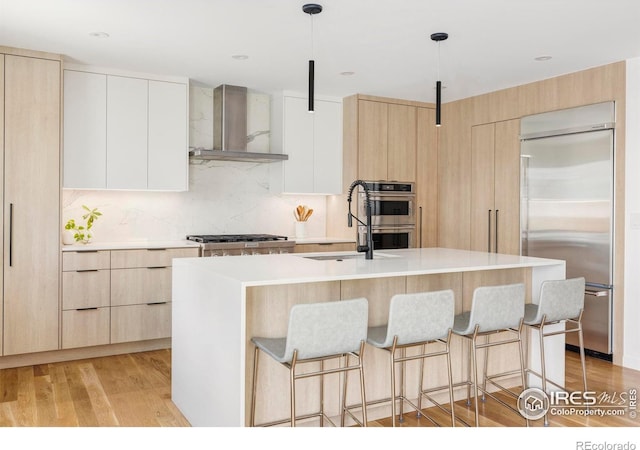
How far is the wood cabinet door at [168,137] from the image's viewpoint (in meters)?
4.96

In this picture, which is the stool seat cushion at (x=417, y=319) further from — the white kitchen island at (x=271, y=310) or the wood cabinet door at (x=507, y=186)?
the wood cabinet door at (x=507, y=186)

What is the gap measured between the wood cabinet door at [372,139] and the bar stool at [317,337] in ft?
11.2

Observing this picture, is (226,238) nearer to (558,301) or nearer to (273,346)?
(273,346)

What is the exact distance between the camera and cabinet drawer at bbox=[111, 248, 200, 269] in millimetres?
4574

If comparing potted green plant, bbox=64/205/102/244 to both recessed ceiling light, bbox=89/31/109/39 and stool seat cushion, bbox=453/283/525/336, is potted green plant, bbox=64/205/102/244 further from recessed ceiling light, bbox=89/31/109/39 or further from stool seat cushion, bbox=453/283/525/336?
stool seat cushion, bbox=453/283/525/336

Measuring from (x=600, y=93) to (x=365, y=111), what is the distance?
2268 millimetres

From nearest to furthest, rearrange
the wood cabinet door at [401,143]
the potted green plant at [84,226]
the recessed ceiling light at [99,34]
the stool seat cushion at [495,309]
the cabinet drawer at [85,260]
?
the stool seat cushion at [495,309]
the recessed ceiling light at [99,34]
the cabinet drawer at [85,260]
the potted green plant at [84,226]
the wood cabinet door at [401,143]

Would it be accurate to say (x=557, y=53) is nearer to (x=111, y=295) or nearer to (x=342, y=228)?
(x=342, y=228)

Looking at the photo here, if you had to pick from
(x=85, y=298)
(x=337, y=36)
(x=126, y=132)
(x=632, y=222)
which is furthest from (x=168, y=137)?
(x=632, y=222)

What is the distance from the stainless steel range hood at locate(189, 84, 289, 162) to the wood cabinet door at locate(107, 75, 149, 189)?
Result: 558 millimetres

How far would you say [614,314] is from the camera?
4469mm

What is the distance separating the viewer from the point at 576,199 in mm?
4746

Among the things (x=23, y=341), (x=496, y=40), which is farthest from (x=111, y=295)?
(x=496, y=40)

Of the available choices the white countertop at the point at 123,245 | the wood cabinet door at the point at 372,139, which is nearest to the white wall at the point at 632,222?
the wood cabinet door at the point at 372,139
